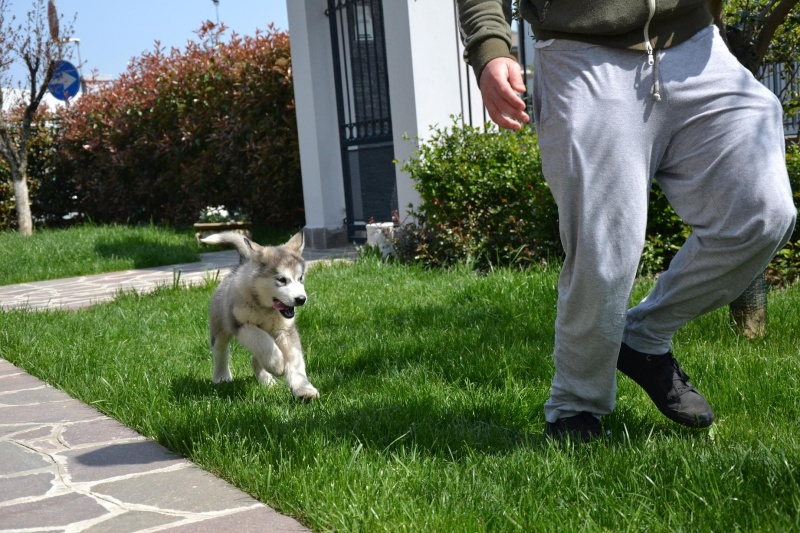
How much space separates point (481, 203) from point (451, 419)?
4.64m

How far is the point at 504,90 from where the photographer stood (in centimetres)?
279

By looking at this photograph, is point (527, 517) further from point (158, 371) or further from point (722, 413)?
point (158, 371)

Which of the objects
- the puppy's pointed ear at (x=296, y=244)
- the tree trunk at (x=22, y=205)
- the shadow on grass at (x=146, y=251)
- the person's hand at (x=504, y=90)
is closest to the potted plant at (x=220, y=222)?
the shadow on grass at (x=146, y=251)

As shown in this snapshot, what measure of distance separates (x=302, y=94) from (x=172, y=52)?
5.12 metres

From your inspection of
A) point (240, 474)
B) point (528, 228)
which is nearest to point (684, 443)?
point (240, 474)

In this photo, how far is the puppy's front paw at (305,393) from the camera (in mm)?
4023

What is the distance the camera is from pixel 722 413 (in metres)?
3.40

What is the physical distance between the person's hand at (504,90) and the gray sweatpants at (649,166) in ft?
0.39

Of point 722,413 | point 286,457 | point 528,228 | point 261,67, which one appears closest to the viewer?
point 286,457

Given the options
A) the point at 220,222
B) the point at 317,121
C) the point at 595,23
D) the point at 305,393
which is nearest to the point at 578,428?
the point at 595,23

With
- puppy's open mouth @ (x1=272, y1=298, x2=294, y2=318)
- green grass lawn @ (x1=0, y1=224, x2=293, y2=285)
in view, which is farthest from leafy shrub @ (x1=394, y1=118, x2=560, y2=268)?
green grass lawn @ (x1=0, y1=224, x2=293, y2=285)

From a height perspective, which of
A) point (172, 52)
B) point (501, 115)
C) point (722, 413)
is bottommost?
point (722, 413)

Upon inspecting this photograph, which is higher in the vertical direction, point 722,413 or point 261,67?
point 261,67

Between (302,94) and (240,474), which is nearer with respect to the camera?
(240,474)
